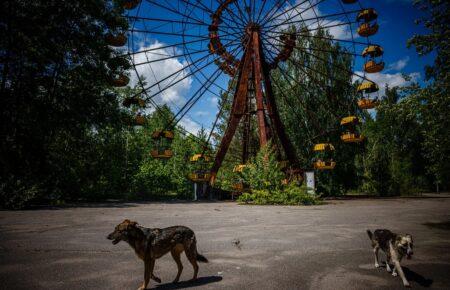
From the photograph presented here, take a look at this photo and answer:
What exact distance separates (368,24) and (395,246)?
21678 millimetres

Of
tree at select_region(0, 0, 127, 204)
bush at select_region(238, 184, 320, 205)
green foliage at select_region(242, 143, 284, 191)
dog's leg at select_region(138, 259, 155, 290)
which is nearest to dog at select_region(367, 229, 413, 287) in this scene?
dog's leg at select_region(138, 259, 155, 290)

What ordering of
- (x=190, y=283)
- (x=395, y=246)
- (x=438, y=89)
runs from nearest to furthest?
(x=190, y=283) → (x=395, y=246) → (x=438, y=89)

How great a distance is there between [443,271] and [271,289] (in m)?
2.95

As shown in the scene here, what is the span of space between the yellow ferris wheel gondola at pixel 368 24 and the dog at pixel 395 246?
20.6 metres

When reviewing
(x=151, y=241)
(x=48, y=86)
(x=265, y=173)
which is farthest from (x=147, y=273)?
(x=48, y=86)

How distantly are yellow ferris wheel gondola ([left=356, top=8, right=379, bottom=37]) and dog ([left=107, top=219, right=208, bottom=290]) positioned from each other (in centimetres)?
2245

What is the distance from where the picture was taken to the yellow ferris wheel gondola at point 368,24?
21.1 m

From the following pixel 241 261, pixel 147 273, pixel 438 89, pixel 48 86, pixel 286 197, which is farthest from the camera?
→ pixel 48 86

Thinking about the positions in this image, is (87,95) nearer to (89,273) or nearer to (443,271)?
(89,273)

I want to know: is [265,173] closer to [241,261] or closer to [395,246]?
[241,261]

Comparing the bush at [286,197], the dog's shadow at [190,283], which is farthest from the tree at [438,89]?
the bush at [286,197]

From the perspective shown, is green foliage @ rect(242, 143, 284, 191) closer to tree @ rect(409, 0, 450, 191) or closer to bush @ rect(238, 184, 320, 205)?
bush @ rect(238, 184, 320, 205)

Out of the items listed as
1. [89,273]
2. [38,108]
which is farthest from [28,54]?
[89,273]

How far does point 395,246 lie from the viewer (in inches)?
167
